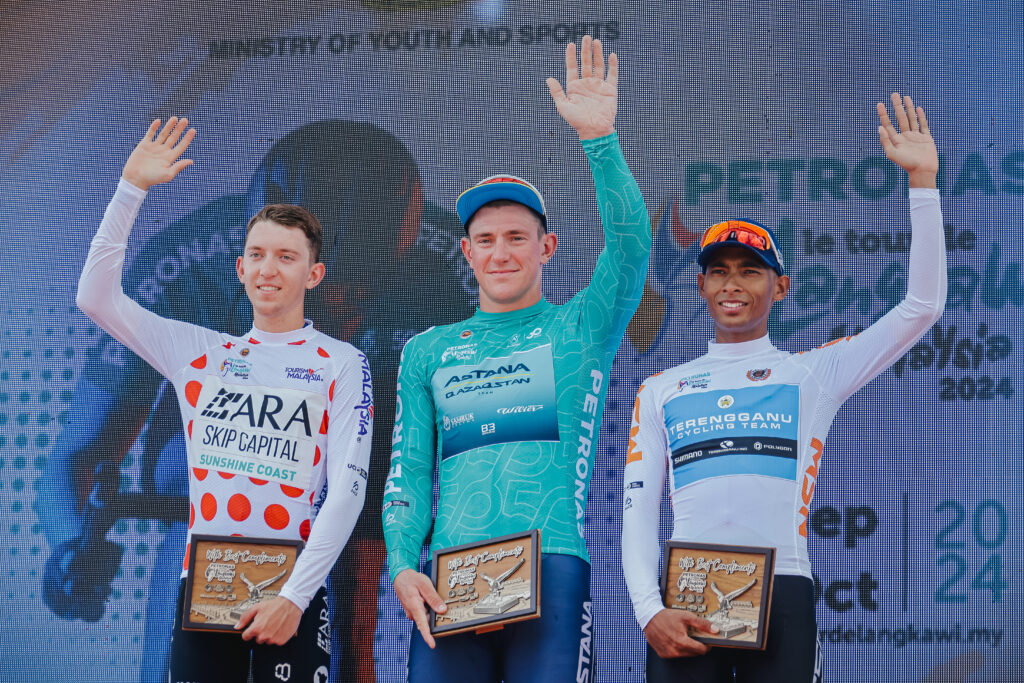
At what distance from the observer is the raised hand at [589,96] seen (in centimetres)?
271

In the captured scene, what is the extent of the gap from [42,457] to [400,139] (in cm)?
179

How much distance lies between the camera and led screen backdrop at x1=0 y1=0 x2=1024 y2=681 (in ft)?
11.8

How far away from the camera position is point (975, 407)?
11.8 feet

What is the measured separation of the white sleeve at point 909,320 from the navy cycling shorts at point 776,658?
588 mm

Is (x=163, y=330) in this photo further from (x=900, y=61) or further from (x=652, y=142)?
(x=900, y=61)

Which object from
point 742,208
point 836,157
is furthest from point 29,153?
point 836,157

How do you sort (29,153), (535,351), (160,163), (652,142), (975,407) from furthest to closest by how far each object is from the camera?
(29,153), (652,142), (975,407), (160,163), (535,351)

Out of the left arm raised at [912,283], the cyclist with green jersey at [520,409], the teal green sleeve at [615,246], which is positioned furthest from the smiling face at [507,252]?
the left arm raised at [912,283]

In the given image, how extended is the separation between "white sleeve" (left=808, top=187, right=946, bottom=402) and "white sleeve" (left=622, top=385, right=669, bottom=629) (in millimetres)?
473

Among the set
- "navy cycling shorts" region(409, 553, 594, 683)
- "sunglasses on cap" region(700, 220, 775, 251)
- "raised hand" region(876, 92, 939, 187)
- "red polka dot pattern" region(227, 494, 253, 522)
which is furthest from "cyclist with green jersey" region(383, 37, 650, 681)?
"raised hand" region(876, 92, 939, 187)

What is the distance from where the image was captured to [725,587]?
2.61 meters

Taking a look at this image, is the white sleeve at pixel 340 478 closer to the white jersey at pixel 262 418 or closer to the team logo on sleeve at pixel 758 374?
the white jersey at pixel 262 418

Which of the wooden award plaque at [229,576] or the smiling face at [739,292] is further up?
the smiling face at [739,292]

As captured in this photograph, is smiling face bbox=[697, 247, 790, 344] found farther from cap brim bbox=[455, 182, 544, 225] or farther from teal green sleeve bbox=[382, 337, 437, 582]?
teal green sleeve bbox=[382, 337, 437, 582]
